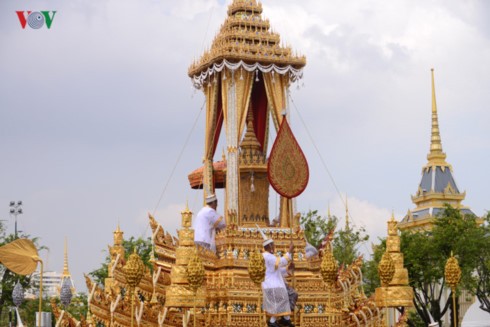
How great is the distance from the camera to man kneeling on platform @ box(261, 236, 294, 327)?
21625 mm

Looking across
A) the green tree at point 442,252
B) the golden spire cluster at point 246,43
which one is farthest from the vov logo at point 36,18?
the green tree at point 442,252

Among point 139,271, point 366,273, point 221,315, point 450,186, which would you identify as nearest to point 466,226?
point 366,273

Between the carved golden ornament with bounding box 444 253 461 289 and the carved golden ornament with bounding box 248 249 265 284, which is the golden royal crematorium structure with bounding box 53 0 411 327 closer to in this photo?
the carved golden ornament with bounding box 248 249 265 284

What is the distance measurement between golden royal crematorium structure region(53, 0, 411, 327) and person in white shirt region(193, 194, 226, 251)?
0.25 m

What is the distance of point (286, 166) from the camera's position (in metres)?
23.6

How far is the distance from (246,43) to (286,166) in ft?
12.0

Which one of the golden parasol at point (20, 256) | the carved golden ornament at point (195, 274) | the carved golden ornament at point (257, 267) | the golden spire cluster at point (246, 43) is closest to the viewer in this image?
the carved golden ornament at point (257, 267)

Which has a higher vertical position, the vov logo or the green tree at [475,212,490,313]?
the vov logo

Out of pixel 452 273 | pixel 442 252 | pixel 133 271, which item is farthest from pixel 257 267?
pixel 442 252

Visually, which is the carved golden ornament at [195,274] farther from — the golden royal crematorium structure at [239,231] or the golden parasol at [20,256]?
the golden parasol at [20,256]

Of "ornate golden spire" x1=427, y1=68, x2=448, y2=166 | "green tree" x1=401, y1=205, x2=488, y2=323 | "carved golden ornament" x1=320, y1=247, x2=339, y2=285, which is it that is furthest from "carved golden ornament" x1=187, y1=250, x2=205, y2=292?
"ornate golden spire" x1=427, y1=68, x2=448, y2=166

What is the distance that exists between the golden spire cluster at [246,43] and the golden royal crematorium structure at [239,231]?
3cm

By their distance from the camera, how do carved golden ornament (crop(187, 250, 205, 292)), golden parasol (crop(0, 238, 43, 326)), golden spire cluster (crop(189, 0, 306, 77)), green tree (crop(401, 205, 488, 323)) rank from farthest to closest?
green tree (crop(401, 205, 488, 323))
golden spire cluster (crop(189, 0, 306, 77))
golden parasol (crop(0, 238, 43, 326))
carved golden ornament (crop(187, 250, 205, 292))

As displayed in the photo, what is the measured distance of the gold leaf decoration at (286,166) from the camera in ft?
76.7
